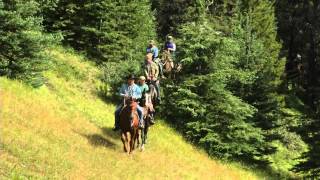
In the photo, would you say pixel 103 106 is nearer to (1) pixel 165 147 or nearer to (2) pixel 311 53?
(1) pixel 165 147

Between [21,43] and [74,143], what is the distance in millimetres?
6086

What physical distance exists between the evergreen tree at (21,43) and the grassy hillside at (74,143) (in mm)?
814

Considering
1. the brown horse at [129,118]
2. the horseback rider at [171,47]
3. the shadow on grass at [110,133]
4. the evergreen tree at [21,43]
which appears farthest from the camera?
the horseback rider at [171,47]

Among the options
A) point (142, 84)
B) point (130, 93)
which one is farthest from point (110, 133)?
point (130, 93)

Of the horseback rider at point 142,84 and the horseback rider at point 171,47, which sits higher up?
the horseback rider at point 142,84

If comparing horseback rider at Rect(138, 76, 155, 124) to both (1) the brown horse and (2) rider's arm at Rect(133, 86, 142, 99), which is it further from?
(1) the brown horse

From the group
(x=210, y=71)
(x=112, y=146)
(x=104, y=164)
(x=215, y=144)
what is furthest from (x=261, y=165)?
(x=104, y=164)

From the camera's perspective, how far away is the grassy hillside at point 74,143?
15.2 metres

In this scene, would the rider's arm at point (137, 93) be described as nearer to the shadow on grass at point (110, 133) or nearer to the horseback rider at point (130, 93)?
the horseback rider at point (130, 93)

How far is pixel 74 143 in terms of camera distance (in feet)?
61.0

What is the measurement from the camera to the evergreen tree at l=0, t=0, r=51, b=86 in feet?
72.9

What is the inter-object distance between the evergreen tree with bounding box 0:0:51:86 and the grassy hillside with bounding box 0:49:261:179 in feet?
2.67

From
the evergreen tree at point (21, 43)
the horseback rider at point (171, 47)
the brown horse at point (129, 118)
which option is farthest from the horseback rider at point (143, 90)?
the horseback rider at point (171, 47)

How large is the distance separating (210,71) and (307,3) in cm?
3178
